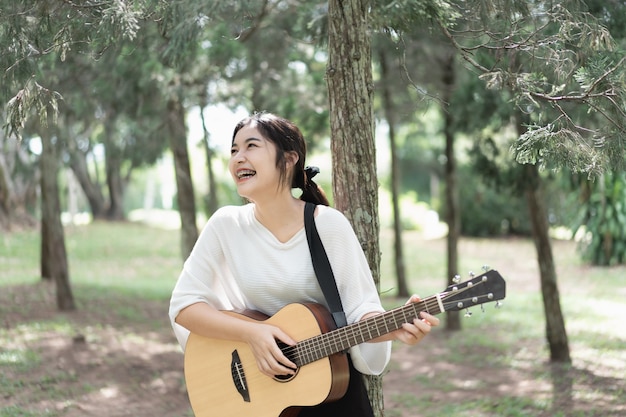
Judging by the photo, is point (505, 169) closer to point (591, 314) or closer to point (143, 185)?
point (591, 314)

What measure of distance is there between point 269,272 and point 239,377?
0.46 meters

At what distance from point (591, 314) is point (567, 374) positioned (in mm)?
3729

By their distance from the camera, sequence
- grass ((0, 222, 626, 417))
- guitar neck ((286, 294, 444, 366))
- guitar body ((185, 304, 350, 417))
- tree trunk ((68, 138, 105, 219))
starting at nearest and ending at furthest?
guitar neck ((286, 294, 444, 366)) → guitar body ((185, 304, 350, 417)) → grass ((0, 222, 626, 417)) → tree trunk ((68, 138, 105, 219))

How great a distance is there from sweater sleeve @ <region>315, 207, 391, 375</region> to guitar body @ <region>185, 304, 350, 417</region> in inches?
3.2

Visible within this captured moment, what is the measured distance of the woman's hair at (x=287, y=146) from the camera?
3059 mm

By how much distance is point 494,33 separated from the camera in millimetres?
3766

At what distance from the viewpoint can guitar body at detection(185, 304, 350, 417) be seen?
112 inches

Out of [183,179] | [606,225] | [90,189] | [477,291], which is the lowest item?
[606,225]

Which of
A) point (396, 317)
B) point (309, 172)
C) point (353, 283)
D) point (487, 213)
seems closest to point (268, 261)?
point (353, 283)

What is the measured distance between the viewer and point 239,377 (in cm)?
304

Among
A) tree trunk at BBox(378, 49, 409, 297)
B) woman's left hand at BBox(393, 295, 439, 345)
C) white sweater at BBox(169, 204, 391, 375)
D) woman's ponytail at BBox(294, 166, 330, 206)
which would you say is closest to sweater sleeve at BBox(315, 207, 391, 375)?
white sweater at BBox(169, 204, 391, 375)

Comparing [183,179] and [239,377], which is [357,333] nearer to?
[239,377]

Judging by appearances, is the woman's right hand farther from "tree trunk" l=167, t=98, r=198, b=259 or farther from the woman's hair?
"tree trunk" l=167, t=98, r=198, b=259

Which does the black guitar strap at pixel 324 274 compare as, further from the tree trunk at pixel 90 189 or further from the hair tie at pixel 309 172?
the tree trunk at pixel 90 189
